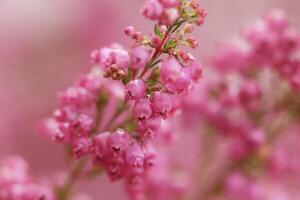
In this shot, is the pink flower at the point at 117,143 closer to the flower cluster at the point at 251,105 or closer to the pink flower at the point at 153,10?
the pink flower at the point at 153,10

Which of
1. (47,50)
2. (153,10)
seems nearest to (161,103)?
(153,10)

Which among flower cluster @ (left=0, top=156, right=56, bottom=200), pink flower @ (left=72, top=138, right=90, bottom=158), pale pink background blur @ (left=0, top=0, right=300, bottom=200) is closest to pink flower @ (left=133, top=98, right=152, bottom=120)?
pink flower @ (left=72, top=138, right=90, bottom=158)

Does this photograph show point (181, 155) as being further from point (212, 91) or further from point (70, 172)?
point (70, 172)

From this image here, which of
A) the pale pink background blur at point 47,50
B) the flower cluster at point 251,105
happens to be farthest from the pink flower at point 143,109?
the pale pink background blur at point 47,50

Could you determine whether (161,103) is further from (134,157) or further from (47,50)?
(47,50)

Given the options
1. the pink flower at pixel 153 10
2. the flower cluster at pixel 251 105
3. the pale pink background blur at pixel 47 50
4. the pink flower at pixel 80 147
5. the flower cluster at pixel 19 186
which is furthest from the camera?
the pale pink background blur at pixel 47 50

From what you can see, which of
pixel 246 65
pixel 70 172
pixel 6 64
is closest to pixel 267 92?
pixel 246 65

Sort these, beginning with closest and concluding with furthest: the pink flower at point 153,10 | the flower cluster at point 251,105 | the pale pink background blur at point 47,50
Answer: the pink flower at point 153,10
the flower cluster at point 251,105
the pale pink background blur at point 47,50
